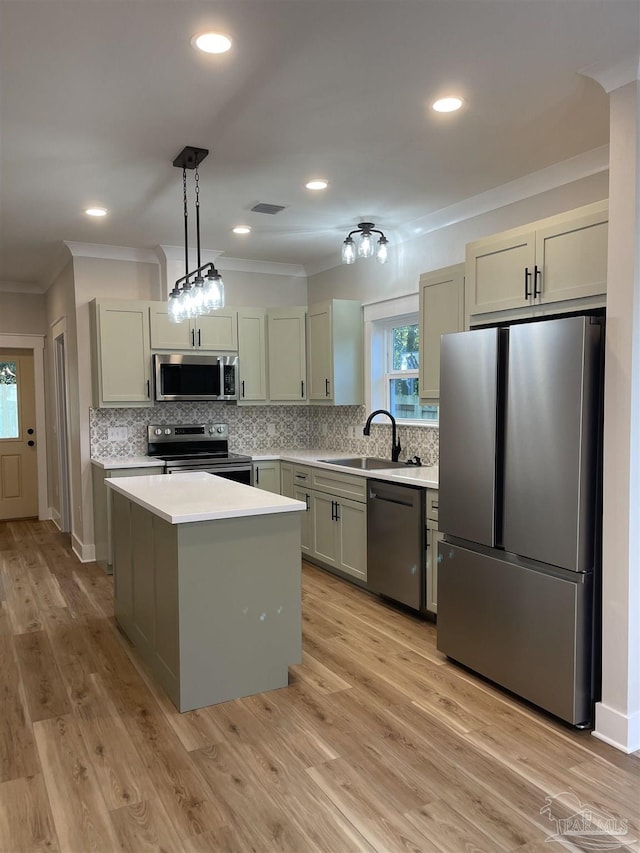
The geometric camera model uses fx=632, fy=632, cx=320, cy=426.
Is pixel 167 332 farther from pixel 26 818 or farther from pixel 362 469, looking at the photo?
pixel 26 818

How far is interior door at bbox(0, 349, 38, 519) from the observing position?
7.14 m

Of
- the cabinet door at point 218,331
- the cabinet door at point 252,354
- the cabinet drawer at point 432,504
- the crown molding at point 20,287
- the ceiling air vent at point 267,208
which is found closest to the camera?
the cabinet drawer at point 432,504

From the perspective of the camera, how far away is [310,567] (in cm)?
516

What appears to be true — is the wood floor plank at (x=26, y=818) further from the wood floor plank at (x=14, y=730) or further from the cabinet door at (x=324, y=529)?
the cabinet door at (x=324, y=529)

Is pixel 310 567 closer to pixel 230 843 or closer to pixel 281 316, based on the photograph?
pixel 281 316

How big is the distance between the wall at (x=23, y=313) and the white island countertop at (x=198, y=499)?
4.10 meters

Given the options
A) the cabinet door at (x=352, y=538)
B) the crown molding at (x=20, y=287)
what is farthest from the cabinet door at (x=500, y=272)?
the crown molding at (x=20, y=287)

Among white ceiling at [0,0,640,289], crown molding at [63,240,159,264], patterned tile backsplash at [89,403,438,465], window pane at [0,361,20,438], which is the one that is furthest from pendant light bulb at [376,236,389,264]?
window pane at [0,361,20,438]

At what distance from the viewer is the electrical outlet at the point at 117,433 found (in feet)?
17.7

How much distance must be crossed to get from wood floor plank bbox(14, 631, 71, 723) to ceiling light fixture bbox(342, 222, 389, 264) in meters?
3.01

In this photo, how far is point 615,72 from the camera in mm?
2414

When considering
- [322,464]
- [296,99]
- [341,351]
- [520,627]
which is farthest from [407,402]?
[296,99]

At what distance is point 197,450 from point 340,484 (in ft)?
5.42

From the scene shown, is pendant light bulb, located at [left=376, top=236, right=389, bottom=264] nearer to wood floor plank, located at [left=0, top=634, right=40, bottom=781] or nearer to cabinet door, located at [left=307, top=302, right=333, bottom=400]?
cabinet door, located at [left=307, top=302, right=333, bottom=400]
